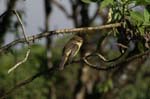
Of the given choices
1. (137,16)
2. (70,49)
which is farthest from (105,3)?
(70,49)

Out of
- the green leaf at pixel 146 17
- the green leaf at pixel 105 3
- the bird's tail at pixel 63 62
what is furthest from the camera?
the bird's tail at pixel 63 62

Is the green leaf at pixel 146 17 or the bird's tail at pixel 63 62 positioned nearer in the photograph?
the green leaf at pixel 146 17

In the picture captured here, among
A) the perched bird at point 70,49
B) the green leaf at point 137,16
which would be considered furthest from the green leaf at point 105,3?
the perched bird at point 70,49

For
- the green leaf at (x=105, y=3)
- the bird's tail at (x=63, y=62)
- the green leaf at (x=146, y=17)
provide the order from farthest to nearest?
1. the bird's tail at (x=63, y=62)
2. the green leaf at (x=146, y=17)
3. the green leaf at (x=105, y=3)

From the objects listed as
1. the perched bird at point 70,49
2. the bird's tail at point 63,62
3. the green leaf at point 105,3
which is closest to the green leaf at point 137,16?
the green leaf at point 105,3

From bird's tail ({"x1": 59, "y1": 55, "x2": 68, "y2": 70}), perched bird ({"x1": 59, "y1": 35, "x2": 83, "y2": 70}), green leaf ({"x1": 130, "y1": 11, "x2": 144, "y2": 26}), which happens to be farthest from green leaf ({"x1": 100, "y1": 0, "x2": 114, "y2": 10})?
bird's tail ({"x1": 59, "y1": 55, "x2": 68, "y2": 70})

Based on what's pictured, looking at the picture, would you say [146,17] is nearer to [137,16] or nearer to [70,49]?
[137,16]

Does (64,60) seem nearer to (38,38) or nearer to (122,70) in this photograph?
(38,38)

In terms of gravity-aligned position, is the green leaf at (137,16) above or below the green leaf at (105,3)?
below

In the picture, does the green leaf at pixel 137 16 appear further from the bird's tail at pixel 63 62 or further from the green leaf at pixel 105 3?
the bird's tail at pixel 63 62

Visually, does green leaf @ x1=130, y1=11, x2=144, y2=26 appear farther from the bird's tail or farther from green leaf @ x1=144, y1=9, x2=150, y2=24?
the bird's tail

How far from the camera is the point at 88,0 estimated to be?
3.93 meters

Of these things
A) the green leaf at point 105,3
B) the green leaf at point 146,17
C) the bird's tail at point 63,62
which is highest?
the green leaf at point 105,3

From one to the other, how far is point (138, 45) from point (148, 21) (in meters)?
0.31
